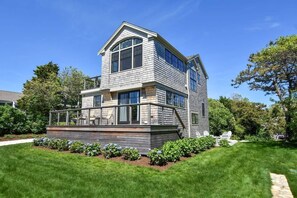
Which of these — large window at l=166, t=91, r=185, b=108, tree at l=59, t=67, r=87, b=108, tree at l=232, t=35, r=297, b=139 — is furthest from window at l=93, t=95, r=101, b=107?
tree at l=232, t=35, r=297, b=139

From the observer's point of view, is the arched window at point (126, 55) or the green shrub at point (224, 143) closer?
the arched window at point (126, 55)

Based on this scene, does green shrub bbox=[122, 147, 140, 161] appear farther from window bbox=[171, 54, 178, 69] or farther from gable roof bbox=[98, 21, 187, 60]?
window bbox=[171, 54, 178, 69]

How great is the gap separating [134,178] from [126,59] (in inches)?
362

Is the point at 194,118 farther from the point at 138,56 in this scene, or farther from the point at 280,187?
the point at 280,187

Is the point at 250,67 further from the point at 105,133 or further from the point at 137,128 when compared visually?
the point at 105,133

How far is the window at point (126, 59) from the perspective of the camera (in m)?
13.3

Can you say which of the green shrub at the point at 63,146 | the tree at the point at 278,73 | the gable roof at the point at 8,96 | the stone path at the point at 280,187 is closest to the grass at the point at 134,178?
the stone path at the point at 280,187

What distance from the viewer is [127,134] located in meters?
9.55

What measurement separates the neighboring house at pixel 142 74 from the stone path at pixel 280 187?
6.36 m

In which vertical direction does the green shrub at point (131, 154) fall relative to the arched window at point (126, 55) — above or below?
below

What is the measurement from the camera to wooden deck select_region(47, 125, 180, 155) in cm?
895

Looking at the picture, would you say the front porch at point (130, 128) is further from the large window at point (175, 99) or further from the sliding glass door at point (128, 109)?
the large window at point (175, 99)

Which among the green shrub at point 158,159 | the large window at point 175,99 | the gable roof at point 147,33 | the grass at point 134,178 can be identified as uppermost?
the gable roof at point 147,33

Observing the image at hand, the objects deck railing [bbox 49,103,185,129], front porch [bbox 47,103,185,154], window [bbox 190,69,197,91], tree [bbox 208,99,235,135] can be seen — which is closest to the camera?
front porch [bbox 47,103,185,154]
